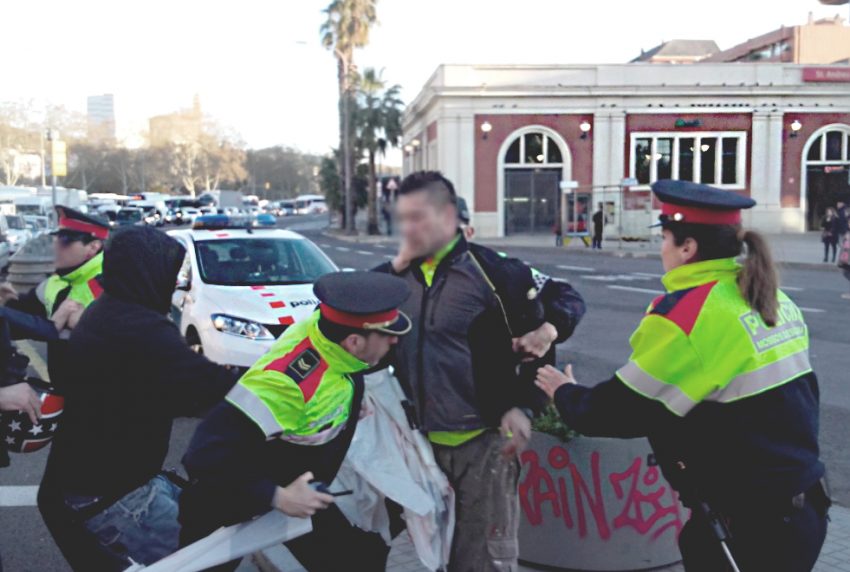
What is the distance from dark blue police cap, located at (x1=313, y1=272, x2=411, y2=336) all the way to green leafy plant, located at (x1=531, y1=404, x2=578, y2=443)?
153cm

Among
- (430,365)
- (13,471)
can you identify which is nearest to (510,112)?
(13,471)

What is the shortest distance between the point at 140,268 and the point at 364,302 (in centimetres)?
82

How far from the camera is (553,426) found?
166 inches

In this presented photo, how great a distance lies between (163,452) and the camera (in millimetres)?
3174

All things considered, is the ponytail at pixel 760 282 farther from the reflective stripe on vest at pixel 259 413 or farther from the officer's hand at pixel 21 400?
the officer's hand at pixel 21 400

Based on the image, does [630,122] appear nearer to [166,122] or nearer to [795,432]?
[795,432]

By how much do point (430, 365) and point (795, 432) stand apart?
48.2 inches

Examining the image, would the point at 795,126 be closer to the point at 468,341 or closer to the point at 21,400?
the point at 468,341

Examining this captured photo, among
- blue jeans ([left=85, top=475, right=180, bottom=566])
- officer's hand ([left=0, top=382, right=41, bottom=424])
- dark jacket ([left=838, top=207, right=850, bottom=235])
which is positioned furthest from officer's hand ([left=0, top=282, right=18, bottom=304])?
dark jacket ([left=838, top=207, right=850, bottom=235])

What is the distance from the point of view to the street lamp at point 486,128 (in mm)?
41559

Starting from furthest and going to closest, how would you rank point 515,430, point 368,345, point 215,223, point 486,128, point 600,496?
1. point 486,128
2. point 215,223
3. point 600,496
4. point 515,430
5. point 368,345

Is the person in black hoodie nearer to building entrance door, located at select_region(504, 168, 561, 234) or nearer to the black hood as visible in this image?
the black hood

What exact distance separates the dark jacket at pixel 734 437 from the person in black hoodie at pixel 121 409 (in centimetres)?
129

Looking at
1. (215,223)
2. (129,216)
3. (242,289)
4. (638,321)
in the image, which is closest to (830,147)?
(638,321)
